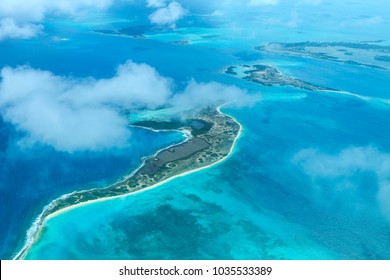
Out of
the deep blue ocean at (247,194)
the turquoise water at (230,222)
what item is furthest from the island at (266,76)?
the turquoise water at (230,222)

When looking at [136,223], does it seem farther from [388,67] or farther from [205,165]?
[388,67]

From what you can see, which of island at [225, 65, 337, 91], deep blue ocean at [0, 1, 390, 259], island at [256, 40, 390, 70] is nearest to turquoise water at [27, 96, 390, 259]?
deep blue ocean at [0, 1, 390, 259]

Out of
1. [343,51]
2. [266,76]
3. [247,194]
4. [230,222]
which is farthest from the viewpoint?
[343,51]

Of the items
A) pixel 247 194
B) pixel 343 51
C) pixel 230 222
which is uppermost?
pixel 343 51

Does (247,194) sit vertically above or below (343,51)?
below

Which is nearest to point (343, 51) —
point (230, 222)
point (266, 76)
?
point (266, 76)

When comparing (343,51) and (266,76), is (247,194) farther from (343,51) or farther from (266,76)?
(343,51)
